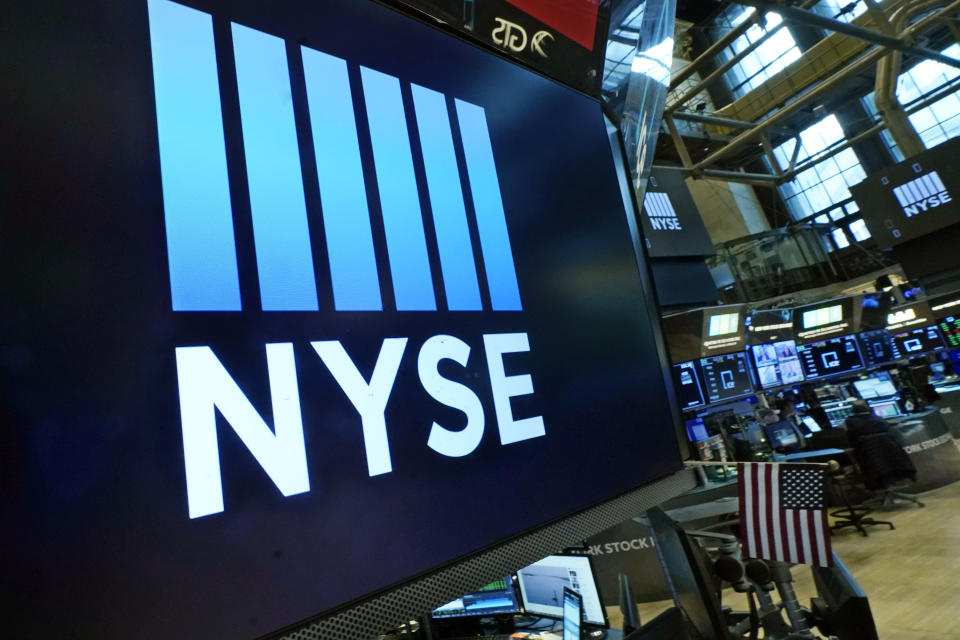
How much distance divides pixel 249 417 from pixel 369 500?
253 mm

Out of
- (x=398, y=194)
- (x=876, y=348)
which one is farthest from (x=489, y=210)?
(x=876, y=348)

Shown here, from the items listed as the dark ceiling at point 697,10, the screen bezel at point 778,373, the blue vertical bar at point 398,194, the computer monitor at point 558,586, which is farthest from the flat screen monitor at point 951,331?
the blue vertical bar at point 398,194

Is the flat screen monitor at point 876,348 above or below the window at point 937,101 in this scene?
below

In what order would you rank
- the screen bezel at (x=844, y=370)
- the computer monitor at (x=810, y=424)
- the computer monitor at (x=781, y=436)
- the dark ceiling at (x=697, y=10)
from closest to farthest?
the computer monitor at (x=781, y=436), the computer monitor at (x=810, y=424), the screen bezel at (x=844, y=370), the dark ceiling at (x=697, y=10)

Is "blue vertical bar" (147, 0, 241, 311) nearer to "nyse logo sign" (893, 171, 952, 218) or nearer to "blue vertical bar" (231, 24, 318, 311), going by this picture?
"blue vertical bar" (231, 24, 318, 311)

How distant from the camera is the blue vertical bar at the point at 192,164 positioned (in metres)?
0.84

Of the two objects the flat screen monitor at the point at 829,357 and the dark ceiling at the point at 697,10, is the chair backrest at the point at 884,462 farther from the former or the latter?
the dark ceiling at the point at 697,10

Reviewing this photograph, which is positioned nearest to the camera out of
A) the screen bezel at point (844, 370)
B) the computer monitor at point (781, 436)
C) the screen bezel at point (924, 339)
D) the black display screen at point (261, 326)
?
the black display screen at point (261, 326)

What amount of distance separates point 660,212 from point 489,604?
4.98 meters

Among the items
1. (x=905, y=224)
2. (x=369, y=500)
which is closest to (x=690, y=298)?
(x=905, y=224)

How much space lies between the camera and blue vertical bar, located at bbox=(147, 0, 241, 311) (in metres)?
0.84

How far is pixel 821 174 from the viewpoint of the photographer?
58.4 feet

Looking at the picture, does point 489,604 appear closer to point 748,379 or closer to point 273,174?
point 273,174

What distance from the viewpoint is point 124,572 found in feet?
2.17
